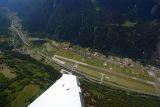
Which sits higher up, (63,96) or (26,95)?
(63,96)

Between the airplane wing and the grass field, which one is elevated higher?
the airplane wing

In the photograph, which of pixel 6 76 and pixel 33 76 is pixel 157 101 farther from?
pixel 6 76

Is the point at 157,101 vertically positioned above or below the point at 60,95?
below

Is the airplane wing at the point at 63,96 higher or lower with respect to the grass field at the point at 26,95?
higher

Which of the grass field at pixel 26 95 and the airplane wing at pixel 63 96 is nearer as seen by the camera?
the airplane wing at pixel 63 96

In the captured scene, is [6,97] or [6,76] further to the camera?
[6,76]

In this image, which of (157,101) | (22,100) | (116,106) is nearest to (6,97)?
(22,100)

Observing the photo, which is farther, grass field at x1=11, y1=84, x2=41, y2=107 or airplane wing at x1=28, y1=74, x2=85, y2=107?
grass field at x1=11, y1=84, x2=41, y2=107

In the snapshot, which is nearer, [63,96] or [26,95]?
[63,96]
